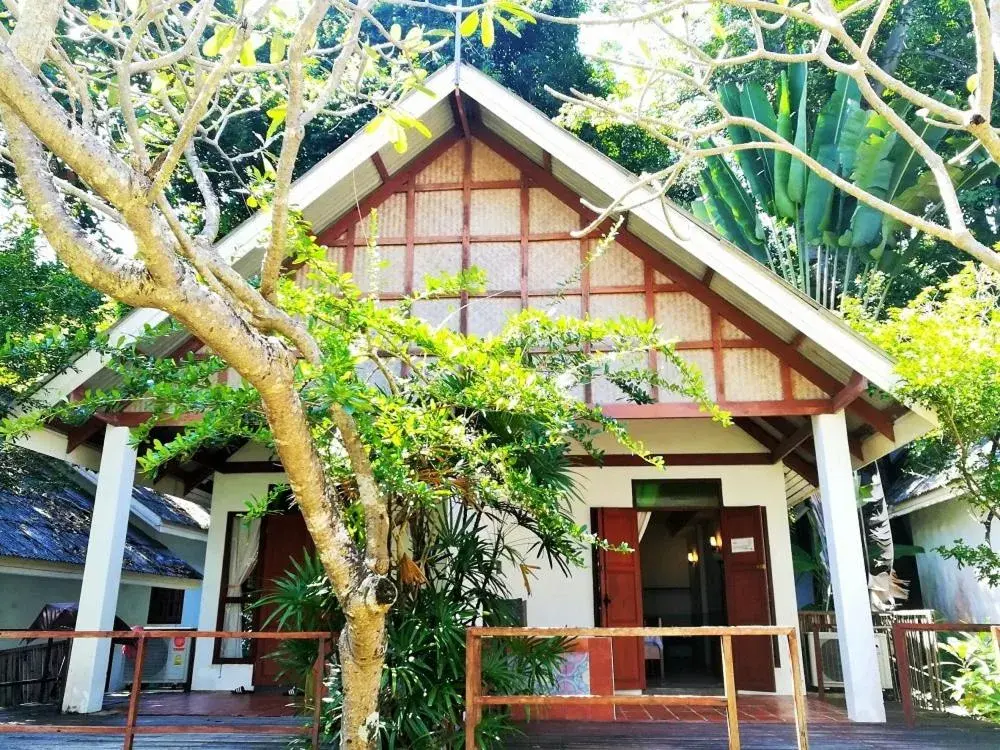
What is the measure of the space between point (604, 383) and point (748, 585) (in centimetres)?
316

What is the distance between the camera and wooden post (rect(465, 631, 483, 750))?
401 cm

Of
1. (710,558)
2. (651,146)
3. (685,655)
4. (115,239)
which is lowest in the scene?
(685,655)

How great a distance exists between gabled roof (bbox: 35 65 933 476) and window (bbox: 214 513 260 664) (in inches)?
116

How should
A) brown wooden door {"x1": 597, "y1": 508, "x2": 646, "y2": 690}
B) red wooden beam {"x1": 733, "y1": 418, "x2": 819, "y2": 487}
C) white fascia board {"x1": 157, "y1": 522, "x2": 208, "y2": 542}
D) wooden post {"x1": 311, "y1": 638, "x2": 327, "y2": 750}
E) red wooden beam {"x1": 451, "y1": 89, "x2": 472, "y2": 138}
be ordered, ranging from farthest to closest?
white fascia board {"x1": 157, "y1": 522, "x2": 208, "y2": 542} < red wooden beam {"x1": 733, "y1": 418, "x2": 819, "y2": 487} < brown wooden door {"x1": 597, "y1": 508, "x2": 646, "y2": 690} < red wooden beam {"x1": 451, "y1": 89, "x2": 472, "y2": 138} < wooden post {"x1": 311, "y1": 638, "x2": 327, "y2": 750}

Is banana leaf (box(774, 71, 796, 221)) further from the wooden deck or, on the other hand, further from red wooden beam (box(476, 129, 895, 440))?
the wooden deck

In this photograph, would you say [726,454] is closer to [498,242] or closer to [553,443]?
[498,242]

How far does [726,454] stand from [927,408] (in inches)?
109

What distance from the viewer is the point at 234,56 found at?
2.83 meters

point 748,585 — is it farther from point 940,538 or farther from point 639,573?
point 940,538

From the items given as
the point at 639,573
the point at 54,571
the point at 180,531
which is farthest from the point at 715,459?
the point at 180,531

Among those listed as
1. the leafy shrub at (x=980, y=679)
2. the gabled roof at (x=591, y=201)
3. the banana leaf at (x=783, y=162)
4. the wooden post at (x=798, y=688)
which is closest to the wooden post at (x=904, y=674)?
the leafy shrub at (x=980, y=679)

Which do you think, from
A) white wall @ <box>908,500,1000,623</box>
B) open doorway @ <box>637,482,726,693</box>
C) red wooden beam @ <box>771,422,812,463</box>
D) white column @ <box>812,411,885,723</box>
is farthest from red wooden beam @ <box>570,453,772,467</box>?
white wall @ <box>908,500,1000,623</box>

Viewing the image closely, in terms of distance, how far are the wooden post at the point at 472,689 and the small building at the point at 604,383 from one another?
2.26m

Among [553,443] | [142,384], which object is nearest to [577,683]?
[553,443]
